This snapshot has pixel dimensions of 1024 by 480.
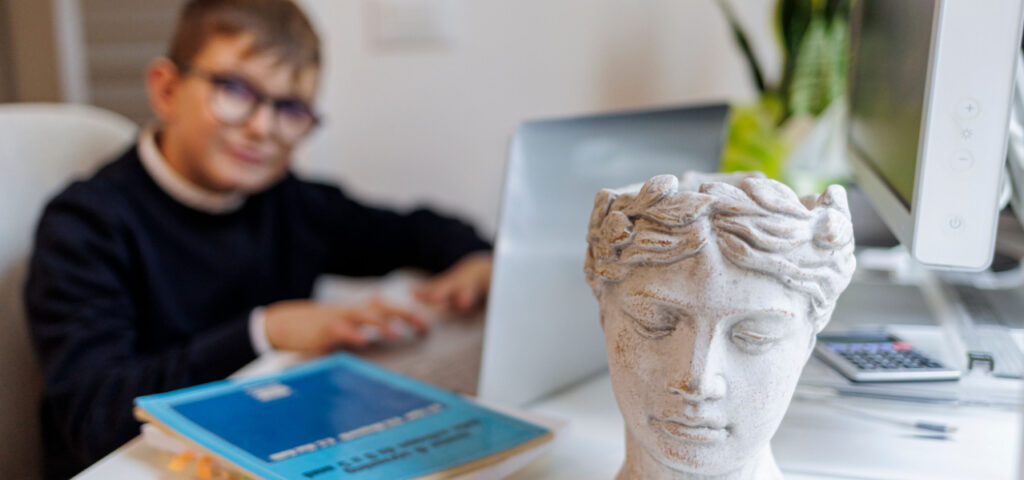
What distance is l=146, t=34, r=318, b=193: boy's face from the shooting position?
1.06 m

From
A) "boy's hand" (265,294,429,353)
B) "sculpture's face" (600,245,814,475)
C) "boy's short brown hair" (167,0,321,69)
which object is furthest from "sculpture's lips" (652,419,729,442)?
"boy's short brown hair" (167,0,321,69)

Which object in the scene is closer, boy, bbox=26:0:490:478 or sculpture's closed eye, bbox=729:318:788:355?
sculpture's closed eye, bbox=729:318:788:355

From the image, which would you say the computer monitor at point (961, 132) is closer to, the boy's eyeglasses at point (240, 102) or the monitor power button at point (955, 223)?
the monitor power button at point (955, 223)

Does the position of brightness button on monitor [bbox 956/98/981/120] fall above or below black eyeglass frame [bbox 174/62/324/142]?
above

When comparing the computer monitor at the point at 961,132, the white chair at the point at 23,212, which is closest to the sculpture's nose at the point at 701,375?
the computer monitor at the point at 961,132

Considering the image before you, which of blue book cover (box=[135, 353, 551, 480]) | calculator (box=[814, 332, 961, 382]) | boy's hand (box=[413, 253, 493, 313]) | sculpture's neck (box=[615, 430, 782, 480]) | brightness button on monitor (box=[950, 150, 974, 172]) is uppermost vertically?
brightness button on monitor (box=[950, 150, 974, 172])

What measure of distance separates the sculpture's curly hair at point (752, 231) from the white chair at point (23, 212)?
30.8 inches

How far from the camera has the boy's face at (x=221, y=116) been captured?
3.49 ft

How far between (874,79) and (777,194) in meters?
0.45

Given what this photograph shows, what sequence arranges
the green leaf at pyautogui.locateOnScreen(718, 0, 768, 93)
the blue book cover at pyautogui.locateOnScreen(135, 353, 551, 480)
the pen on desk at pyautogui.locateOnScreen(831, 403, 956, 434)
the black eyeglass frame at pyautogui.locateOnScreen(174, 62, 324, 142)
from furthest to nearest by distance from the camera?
the green leaf at pyautogui.locateOnScreen(718, 0, 768, 93) < the black eyeglass frame at pyautogui.locateOnScreen(174, 62, 324, 142) < the pen on desk at pyautogui.locateOnScreen(831, 403, 956, 434) < the blue book cover at pyautogui.locateOnScreen(135, 353, 551, 480)

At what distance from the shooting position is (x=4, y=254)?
95 cm

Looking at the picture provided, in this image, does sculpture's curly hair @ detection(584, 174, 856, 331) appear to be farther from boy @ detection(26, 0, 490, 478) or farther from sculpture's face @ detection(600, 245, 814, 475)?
boy @ detection(26, 0, 490, 478)

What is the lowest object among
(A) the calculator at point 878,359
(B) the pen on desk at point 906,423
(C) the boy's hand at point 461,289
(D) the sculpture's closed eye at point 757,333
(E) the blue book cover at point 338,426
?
(C) the boy's hand at point 461,289

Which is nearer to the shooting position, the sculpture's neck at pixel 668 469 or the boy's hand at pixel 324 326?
the sculpture's neck at pixel 668 469
